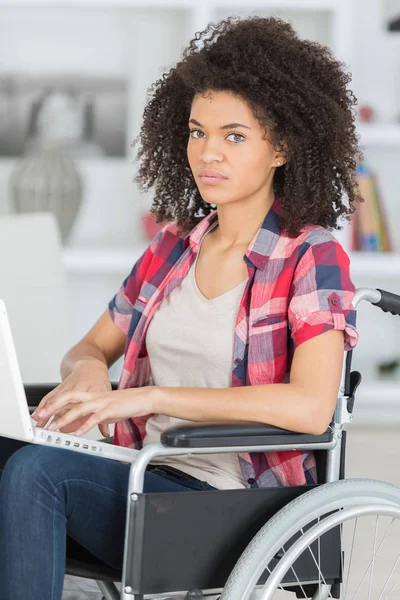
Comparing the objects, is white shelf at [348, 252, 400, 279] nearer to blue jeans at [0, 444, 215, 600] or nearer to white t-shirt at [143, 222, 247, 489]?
white t-shirt at [143, 222, 247, 489]

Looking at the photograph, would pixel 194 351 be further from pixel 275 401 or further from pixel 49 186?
pixel 49 186

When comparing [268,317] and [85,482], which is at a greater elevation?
[268,317]

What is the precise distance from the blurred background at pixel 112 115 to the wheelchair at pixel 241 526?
2290 millimetres

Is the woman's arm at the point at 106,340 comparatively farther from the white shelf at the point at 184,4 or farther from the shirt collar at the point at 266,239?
the white shelf at the point at 184,4

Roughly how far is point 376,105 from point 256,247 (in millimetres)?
2574

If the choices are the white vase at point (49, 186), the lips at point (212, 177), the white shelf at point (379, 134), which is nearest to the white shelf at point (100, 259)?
the white vase at point (49, 186)

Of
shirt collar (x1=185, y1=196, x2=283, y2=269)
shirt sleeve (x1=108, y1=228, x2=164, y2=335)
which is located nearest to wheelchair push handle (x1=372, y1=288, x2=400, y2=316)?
shirt collar (x1=185, y1=196, x2=283, y2=269)

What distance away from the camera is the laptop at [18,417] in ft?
4.51

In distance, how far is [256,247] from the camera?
1.72 meters

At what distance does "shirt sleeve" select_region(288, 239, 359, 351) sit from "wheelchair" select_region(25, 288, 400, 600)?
5 cm

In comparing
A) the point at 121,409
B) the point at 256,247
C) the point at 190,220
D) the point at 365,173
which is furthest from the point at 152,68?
the point at 121,409

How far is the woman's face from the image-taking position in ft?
5.60

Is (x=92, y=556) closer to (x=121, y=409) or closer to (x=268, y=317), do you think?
(x=121, y=409)

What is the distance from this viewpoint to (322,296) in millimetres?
1608
